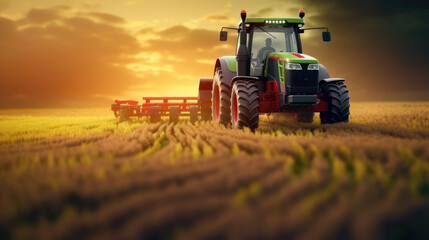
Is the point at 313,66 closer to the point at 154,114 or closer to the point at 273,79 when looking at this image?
the point at 273,79

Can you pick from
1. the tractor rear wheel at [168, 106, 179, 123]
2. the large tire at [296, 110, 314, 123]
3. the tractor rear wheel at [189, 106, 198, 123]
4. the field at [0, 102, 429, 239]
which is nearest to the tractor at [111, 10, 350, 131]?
the large tire at [296, 110, 314, 123]

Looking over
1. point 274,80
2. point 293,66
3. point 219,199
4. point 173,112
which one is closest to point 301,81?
point 293,66

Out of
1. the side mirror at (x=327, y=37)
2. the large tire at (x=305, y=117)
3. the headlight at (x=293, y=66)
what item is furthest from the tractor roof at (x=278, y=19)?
the large tire at (x=305, y=117)

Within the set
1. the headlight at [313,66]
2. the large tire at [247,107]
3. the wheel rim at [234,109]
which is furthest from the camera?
the wheel rim at [234,109]

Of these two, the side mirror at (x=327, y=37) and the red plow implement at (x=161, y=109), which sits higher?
the side mirror at (x=327, y=37)

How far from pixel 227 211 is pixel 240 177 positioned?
2.54 ft

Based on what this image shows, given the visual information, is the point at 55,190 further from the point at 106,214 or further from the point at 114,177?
the point at 106,214

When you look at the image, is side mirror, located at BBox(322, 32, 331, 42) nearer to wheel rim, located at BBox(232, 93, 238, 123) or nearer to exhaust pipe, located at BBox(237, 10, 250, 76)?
exhaust pipe, located at BBox(237, 10, 250, 76)

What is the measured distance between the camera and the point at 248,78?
26.0ft

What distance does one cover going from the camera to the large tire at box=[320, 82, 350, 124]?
821cm

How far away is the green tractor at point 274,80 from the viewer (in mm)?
7574

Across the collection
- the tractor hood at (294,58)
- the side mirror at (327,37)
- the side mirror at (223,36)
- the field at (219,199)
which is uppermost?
the side mirror at (223,36)

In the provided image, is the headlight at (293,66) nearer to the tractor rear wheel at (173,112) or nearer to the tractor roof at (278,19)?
the tractor roof at (278,19)

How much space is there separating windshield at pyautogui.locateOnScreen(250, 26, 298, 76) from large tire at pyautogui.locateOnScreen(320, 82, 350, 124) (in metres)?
1.27
